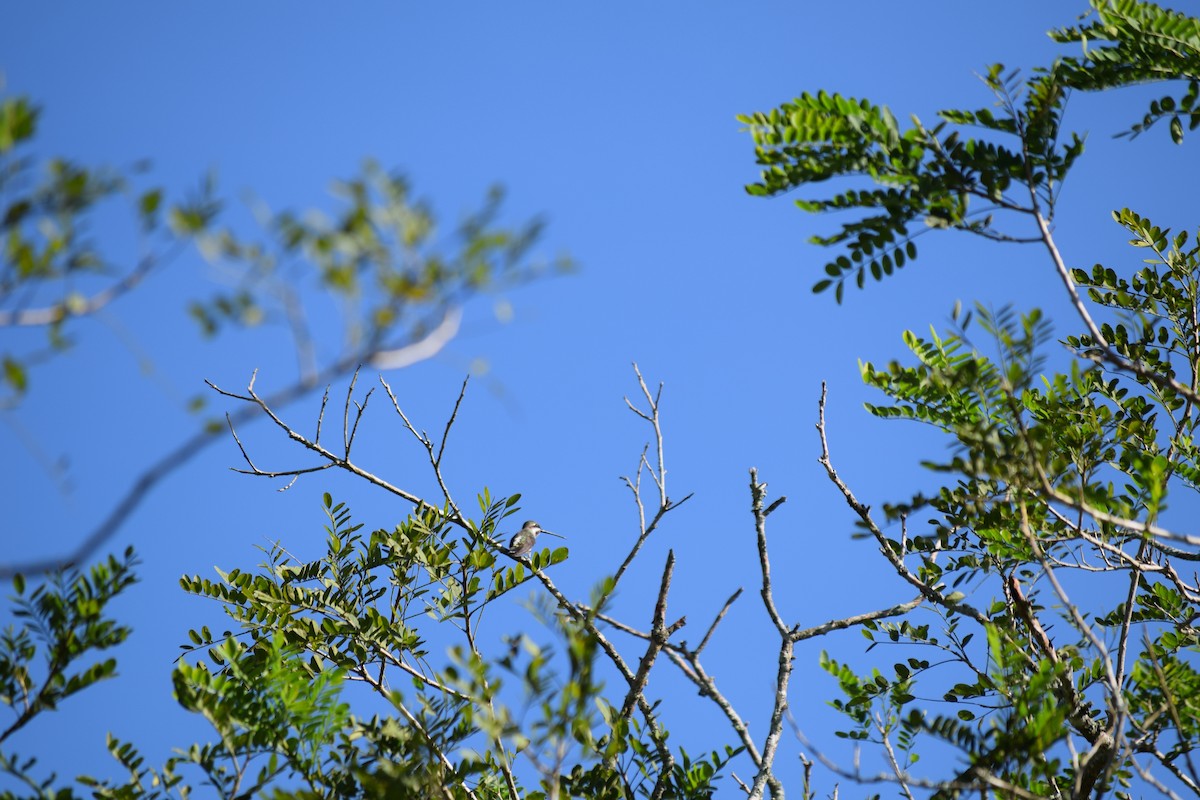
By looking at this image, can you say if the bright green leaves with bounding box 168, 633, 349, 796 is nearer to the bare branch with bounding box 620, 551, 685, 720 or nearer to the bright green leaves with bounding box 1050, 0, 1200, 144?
the bare branch with bounding box 620, 551, 685, 720

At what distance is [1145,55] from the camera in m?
3.54

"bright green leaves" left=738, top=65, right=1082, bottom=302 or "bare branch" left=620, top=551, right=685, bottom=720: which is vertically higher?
"bright green leaves" left=738, top=65, right=1082, bottom=302

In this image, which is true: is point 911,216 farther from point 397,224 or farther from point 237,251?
point 237,251

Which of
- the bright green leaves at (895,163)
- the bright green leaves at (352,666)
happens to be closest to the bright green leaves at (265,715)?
the bright green leaves at (352,666)

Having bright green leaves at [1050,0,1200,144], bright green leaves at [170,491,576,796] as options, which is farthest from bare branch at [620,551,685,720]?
bright green leaves at [1050,0,1200,144]

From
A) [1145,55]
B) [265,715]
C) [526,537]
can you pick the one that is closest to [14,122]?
[265,715]

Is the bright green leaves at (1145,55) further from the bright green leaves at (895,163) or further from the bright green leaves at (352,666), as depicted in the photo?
the bright green leaves at (352,666)

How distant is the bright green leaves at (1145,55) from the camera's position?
3504 mm

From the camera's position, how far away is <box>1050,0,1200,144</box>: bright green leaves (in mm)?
3504

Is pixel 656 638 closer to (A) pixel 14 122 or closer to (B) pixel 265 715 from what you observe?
(B) pixel 265 715

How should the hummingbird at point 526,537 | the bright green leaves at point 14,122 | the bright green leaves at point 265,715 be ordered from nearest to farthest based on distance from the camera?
the bright green leaves at point 14,122
the bright green leaves at point 265,715
the hummingbird at point 526,537

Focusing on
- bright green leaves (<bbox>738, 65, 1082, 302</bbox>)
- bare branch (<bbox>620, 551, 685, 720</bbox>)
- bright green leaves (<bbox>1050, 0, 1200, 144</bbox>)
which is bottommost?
bare branch (<bbox>620, 551, 685, 720</bbox>)

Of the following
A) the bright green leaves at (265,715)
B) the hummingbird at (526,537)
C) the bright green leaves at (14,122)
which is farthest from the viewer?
the hummingbird at (526,537)

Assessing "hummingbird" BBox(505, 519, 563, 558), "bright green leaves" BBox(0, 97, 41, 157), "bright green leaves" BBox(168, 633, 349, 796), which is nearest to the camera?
"bright green leaves" BBox(0, 97, 41, 157)
